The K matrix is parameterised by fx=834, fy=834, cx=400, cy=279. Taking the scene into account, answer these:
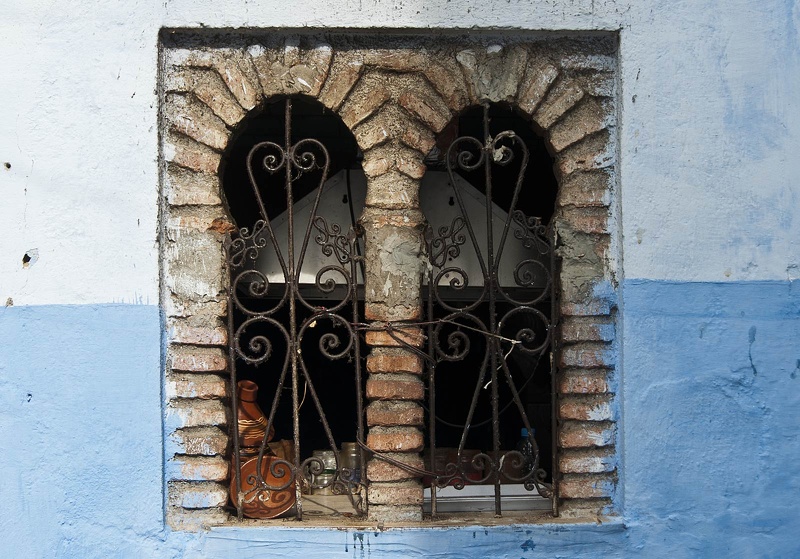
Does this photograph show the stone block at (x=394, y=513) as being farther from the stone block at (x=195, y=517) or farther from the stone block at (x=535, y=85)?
the stone block at (x=535, y=85)

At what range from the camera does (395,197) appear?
321 centimetres

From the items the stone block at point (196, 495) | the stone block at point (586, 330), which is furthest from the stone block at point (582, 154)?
the stone block at point (196, 495)

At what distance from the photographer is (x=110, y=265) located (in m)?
3.11

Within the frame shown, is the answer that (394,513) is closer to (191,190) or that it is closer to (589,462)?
(589,462)

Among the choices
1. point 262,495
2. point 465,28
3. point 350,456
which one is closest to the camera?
point 465,28

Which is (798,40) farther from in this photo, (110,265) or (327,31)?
(110,265)

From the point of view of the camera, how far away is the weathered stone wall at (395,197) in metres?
3.18

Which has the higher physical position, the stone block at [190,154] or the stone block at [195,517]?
the stone block at [190,154]

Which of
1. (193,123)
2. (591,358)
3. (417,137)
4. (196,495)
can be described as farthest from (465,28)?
(196,495)

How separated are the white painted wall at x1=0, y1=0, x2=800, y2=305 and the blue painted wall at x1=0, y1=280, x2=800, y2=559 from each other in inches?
5.3

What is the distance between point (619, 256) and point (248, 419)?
160 cm

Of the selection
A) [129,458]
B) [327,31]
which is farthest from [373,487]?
[327,31]

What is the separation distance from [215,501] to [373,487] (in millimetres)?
598

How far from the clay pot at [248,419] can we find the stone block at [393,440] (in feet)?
1.50
